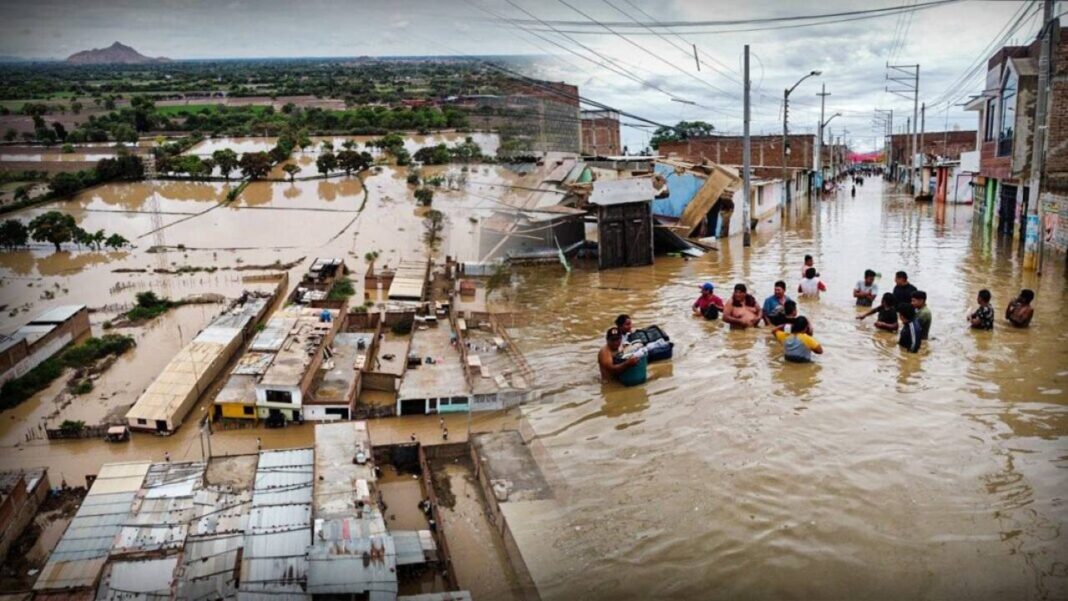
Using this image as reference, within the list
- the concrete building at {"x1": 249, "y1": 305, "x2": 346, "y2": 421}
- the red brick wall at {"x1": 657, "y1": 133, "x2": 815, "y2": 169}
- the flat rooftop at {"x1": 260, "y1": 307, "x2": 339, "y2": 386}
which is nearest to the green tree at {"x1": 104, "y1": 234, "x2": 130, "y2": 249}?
the concrete building at {"x1": 249, "y1": 305, "x2": 346, "y2": 421}

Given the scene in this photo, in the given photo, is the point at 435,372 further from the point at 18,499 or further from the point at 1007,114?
the point at 1007,114

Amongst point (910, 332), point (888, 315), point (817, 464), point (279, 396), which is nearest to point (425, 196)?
point (279, 396)

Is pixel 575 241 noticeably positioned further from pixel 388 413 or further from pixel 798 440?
pixel 798 440

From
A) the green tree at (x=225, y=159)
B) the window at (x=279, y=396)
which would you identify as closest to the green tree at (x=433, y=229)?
the green tree at (x=225, y=159)

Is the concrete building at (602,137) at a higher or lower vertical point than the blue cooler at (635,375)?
higher

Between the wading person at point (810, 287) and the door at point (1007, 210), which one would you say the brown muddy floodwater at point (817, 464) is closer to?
the wading person at point (810, 287)

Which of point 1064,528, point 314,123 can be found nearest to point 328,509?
point 1064,528
